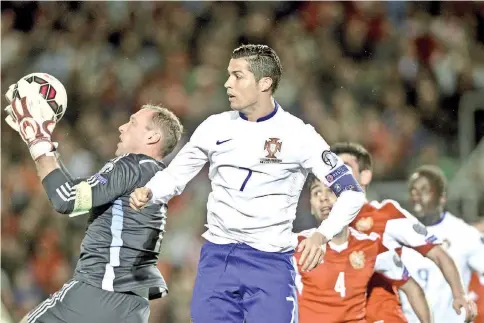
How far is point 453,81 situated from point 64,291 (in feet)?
26.3

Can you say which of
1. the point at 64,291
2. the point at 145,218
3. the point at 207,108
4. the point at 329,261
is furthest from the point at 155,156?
the point at 207,108

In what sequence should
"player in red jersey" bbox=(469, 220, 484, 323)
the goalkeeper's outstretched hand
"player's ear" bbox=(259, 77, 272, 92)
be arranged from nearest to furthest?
the goalkeeper's outstretched hand < "player's ear" bbox=(259, 77, 272, 92) < "player in red jersey" bbox=(469, 220, 484, 323)

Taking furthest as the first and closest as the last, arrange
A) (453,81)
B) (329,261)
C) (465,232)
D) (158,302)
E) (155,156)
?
1. (453,81)
2. (158,302)
3. (465,232)
4. (329,261)
5. (155,156)

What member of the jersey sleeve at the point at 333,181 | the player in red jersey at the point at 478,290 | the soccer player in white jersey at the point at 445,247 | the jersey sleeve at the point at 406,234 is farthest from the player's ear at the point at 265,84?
the player in red jersey at the point at 478,290

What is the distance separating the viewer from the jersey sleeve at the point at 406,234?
594 cm

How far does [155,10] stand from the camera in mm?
12578

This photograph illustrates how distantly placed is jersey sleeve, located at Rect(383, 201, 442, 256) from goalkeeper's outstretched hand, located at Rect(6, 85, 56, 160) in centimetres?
226

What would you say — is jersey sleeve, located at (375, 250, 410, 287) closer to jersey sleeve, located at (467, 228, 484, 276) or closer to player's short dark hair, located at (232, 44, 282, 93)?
jersey sleeve, located at (467, 228, 484, 276)

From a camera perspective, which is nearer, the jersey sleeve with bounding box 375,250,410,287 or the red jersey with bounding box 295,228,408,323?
the red jersey with bounding box 295,228,408,323

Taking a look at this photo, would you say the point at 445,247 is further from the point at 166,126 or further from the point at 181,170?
the point at 181,170

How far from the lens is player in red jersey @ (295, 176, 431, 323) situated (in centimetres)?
577

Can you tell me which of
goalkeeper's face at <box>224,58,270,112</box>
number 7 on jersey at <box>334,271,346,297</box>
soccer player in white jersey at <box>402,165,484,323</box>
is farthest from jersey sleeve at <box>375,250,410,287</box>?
goalkeeper's face at <box>224,58,270,112</box>

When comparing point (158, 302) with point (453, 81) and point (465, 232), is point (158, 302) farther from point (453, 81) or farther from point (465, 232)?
point (453, 81)

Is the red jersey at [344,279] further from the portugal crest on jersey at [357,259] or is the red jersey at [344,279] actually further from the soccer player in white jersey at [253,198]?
the soccer player in white jersey at [253,198]
